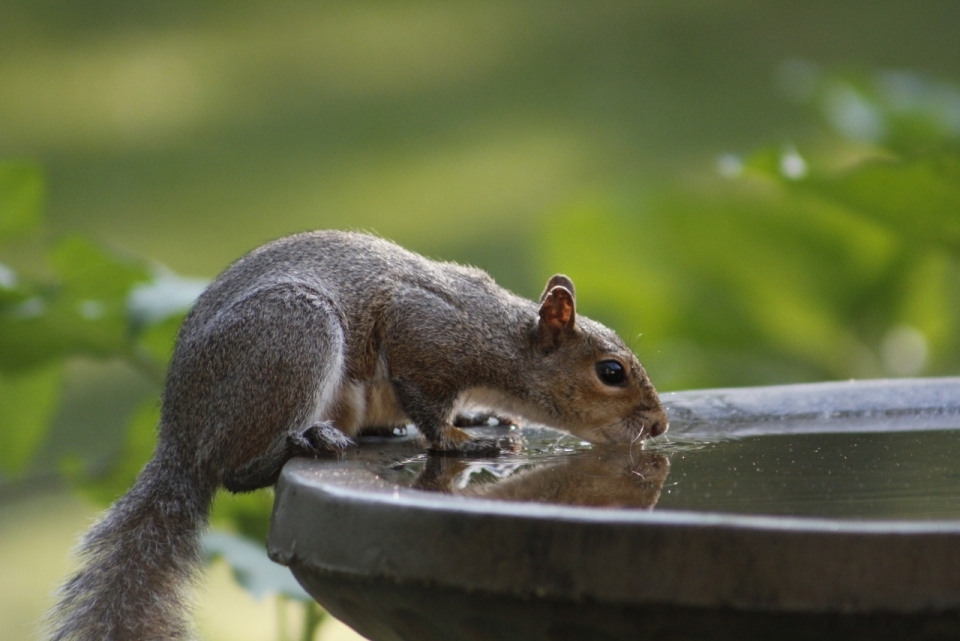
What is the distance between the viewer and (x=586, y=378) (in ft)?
5.98

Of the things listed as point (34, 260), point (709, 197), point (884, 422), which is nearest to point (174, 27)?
point (34, 260)

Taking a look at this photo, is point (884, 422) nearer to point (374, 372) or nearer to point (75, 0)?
point (374, 372)

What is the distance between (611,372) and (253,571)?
2.08 feet

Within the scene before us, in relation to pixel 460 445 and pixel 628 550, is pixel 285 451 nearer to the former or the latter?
pixel 460 445

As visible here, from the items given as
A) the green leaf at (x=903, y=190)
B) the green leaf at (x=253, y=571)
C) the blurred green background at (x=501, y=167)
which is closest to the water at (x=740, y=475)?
the green leaf at (x=253, y=571)

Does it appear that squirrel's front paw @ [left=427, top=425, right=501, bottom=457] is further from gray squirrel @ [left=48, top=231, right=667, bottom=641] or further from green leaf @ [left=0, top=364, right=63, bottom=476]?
green leaf @ [left=0, top=364, right=63, bottom=476]

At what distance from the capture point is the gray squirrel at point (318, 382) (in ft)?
4.79

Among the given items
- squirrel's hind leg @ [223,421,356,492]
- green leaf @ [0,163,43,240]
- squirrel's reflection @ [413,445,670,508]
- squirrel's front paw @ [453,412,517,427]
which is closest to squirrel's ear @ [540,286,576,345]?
squirrel's front paw @ [453,412,517,427]

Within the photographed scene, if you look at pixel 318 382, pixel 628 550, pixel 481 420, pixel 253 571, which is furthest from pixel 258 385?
pixel 628 550

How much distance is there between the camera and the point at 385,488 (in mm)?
1052

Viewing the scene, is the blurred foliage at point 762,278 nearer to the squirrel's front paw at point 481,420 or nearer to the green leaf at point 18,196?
the squirrel's front paw at point 481,420

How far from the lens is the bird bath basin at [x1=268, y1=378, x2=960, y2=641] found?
778mm

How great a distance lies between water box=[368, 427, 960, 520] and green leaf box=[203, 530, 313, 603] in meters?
0.39

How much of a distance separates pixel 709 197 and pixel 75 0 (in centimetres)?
233
